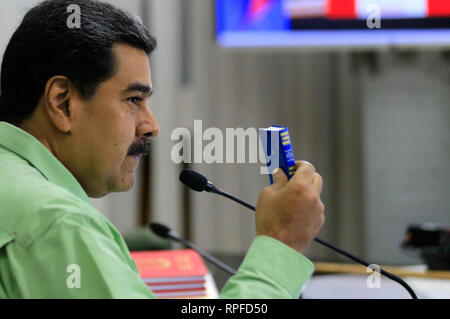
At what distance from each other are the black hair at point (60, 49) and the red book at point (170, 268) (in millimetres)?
511

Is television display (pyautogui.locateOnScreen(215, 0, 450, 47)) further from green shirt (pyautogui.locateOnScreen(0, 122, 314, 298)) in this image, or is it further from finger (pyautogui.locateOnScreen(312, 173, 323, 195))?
green shirt (pyautogui.locateOnScreen(0, 122, 314, 298))

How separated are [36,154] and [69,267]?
0.78ft

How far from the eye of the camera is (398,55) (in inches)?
97.6

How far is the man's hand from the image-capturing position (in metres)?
0.67

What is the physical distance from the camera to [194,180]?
911 millimetres

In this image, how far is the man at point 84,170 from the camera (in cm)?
58

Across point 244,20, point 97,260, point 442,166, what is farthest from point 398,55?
point 97,260

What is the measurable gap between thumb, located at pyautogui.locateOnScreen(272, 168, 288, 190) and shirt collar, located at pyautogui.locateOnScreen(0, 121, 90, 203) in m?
0.30

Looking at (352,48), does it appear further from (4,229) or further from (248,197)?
(4,229)

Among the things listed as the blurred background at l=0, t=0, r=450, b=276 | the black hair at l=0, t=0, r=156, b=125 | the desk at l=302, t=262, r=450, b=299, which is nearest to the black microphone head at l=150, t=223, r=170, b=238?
the desk at l=302, t=262, r=450, b=299

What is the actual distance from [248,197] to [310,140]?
17.0 inches

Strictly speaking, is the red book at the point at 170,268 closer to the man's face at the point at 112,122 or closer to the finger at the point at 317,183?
the man's face at the point at 112,122

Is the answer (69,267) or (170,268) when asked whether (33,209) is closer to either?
(69,267)
